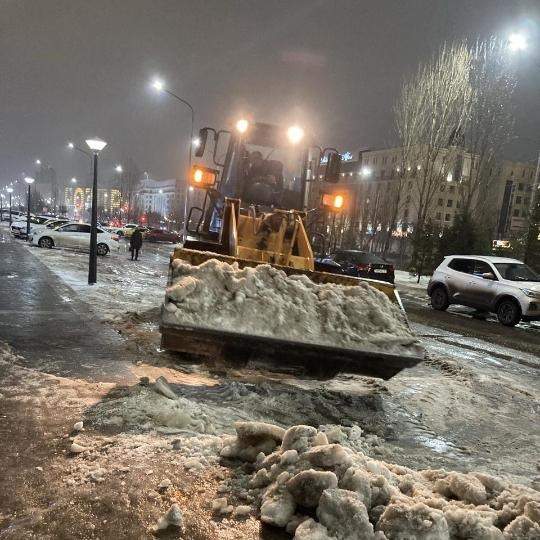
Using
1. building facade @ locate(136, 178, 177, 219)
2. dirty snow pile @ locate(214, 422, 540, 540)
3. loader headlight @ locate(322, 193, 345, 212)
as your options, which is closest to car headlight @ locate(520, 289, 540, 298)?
loader headlight @ locate(322, 193, 345, 212)

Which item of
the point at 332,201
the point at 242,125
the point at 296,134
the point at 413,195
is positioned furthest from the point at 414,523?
the point at 413,195

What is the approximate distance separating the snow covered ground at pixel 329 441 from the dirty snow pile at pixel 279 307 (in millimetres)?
624

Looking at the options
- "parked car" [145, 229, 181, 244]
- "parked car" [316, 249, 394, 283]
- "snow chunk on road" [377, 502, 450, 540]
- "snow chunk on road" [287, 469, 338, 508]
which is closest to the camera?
"snow chunk on road" [377, 502, 450, 540]

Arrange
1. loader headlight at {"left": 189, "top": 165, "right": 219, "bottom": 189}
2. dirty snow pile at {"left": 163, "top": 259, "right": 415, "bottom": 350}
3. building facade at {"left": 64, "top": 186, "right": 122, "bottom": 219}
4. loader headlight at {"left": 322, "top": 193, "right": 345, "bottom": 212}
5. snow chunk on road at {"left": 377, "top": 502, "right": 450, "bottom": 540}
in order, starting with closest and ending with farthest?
snow chunk on road at {"left": 377, "top": 502, "right": 450, "bottom": 540}
dirty snow pile at {"left": 163, "top": 259, "right": 415, "bottom": 350}
loader headlight at {"left": 189, "top": 165, "right": 219, "bottom": 189}
loader headlight at {"left": 322, "top": 193, "right": 345, "bottom": 212}
building facade at {"left": 64, "top": 186, "right": 122, "bottom": 219}

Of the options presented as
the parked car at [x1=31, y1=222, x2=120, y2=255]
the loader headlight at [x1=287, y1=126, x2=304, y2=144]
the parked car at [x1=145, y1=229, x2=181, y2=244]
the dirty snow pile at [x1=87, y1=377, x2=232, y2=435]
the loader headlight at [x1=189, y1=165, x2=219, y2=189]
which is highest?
the loader headlight at [x1=287, y1=126, x2=304, y2=144]

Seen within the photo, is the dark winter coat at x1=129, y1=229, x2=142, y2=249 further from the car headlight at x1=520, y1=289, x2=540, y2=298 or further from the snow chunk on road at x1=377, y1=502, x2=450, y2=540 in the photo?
the snow chunk on road at x1=377, y1=502, x2=450, y2=540

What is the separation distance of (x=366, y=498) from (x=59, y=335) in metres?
5.79

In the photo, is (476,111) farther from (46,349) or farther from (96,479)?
(96,479)

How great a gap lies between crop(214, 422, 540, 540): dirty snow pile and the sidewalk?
9.05 ft

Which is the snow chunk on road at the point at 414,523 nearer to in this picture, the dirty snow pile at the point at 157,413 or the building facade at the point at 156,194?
the dirty snow pile at the point at 157,413

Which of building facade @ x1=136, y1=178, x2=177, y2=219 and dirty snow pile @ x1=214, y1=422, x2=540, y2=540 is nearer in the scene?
dirty snow pile @ x1=214, y1=422, x2=540, y2=540

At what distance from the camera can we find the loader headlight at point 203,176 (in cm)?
816

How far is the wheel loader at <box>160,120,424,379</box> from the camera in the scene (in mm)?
4848

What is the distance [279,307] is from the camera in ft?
16.8
